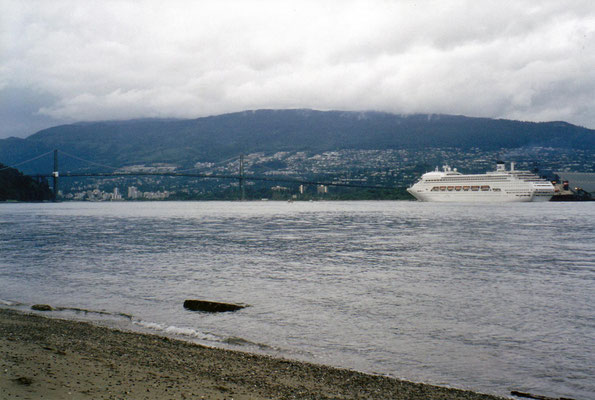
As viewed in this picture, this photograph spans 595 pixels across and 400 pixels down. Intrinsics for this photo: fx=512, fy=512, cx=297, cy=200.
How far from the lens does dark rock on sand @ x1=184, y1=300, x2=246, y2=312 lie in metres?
9.40

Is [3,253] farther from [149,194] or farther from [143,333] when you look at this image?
[149,194]

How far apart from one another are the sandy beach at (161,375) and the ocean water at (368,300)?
0.68 m

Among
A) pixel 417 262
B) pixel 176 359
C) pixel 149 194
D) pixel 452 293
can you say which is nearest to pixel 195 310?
pixel 176 359

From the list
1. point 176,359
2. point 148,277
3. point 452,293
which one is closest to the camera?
point 176,359

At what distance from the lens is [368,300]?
34.2 feet

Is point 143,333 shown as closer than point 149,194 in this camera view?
Yes

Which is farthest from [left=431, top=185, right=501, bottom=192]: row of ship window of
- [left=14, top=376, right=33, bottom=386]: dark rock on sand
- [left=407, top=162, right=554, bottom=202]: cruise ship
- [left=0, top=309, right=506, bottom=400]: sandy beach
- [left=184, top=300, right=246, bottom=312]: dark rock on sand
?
[left=14, top=376, right=33, bottom=386]: dark rock on sand

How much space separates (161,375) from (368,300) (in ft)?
19.7

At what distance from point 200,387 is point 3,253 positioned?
1829 cm

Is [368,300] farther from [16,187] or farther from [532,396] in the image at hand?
[16,187]

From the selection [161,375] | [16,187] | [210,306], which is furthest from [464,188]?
[161,375]

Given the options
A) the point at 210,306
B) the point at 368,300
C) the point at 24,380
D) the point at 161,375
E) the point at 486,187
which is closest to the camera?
the point at 24,380

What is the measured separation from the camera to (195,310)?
31.1ft

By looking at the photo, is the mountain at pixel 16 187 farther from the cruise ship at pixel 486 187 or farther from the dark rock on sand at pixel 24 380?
the dark rock on sand at pixel 24 380
